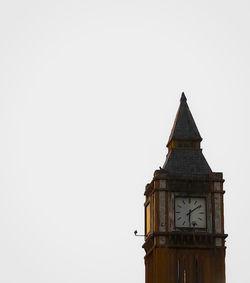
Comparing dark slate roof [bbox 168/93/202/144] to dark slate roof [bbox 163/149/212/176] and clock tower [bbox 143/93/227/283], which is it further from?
clock tower [bbox 143/93/227/283]

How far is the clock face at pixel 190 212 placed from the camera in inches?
3130

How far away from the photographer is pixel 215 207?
80.0 metres

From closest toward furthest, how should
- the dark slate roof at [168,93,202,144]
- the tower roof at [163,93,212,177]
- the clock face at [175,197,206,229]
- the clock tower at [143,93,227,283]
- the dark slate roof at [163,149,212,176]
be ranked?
the clock tower at [143,93,227,283], the clock face at [175,197,206,229], the dark slate roof at [163,149,212,176], the tower roof at [163,93,212,177], the dark slate roof at [168,93,202,144]

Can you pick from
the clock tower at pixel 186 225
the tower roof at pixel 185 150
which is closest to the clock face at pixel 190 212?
the clock tower at pixel 186 225

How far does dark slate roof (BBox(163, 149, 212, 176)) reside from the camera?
268ft

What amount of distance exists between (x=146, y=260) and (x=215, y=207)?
906 centimetres

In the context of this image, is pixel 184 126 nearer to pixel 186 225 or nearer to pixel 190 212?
pixel 190 212

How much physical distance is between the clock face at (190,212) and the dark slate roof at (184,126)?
20.9ft

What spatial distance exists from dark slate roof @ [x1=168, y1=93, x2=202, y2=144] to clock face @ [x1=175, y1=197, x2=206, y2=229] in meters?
6.37

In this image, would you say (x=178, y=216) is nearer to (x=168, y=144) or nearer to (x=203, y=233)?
(x=203, y=233)

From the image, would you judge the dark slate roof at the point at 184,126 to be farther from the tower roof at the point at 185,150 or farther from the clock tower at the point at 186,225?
the clock tower at the point at 186,225

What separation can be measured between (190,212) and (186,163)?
4.99 meters

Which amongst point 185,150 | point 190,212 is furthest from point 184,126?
point 190,212

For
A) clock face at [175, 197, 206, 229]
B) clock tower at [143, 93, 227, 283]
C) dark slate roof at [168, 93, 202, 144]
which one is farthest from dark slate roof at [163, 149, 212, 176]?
clock face at [175, 197, 206, 229]
